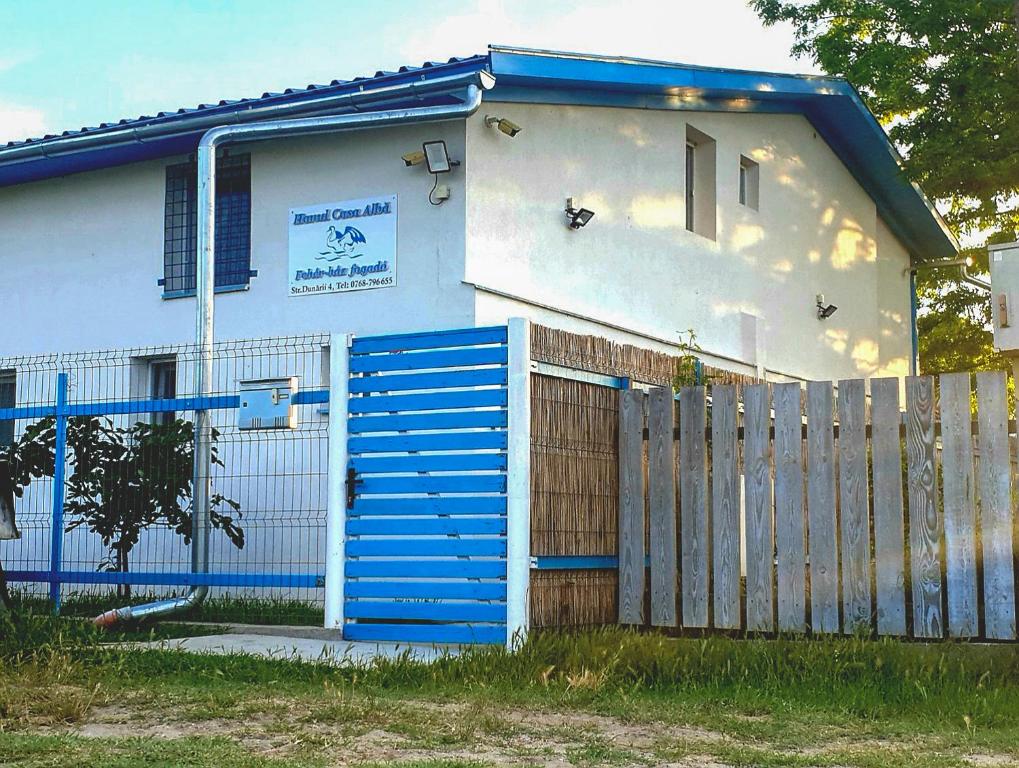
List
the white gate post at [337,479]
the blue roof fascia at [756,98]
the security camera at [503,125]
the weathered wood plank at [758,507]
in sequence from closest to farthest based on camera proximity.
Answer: the weathered wood plank at [758,507] < the white gate post at [337,479] < the security camera at [503,125] < the blue roof fascia at [756,98]

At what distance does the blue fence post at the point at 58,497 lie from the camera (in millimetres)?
11156

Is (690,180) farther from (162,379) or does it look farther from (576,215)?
(162,379)

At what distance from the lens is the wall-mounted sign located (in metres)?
12.9

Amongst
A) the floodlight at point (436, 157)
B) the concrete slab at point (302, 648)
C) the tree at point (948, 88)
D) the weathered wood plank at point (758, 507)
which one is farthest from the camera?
the tree at point (948, 88)

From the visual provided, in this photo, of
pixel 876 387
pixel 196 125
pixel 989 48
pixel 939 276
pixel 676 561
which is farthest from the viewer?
pixel 939 276

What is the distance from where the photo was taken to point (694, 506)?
30.9ft

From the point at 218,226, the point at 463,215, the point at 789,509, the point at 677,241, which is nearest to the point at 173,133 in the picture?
the point at 218,226

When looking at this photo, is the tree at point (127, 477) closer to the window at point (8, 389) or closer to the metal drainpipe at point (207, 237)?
the metal drainpipe at point (207, 237)

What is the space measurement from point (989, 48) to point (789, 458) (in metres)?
13.9

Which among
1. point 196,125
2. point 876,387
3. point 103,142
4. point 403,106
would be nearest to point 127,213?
point 103,142

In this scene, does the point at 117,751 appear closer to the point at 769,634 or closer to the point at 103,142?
the point at 769,634

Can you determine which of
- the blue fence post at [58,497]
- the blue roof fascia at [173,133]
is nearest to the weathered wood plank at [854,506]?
the blue roof fascia at [173,133]

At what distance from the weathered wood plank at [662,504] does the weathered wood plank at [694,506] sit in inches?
3.6

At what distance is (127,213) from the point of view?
14812 mm
